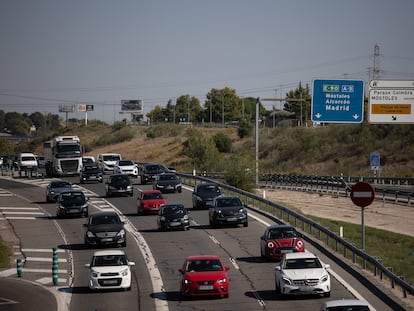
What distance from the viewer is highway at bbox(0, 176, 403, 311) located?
24.9m

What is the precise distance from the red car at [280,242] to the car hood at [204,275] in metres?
6.14

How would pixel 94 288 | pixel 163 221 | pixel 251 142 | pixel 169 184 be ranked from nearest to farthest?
pixel 94 288 → pixel 163 221 → pixel 169 184 → pixel 251 142

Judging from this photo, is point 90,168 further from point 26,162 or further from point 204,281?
point 204,281

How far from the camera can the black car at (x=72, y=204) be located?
155 feet

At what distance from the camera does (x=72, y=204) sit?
4734 centimetres

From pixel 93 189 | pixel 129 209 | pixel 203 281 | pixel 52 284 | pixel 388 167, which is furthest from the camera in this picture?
pixel 388 167

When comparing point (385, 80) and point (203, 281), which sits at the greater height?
point (385, 80)

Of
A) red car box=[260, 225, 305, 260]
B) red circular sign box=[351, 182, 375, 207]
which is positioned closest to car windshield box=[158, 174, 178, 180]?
red car box=[260, 225, 305, 260]

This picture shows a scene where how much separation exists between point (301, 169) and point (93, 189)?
47.2m

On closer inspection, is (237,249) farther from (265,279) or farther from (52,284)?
(52,284)

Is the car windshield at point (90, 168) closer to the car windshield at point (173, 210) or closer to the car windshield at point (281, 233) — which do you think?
the car windshield at point (173, 210)

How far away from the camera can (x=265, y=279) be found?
93.4 ft

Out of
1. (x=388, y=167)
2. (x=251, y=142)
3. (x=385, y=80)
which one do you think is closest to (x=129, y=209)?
(x=385, y=80)

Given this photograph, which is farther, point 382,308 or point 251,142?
point 251,142
